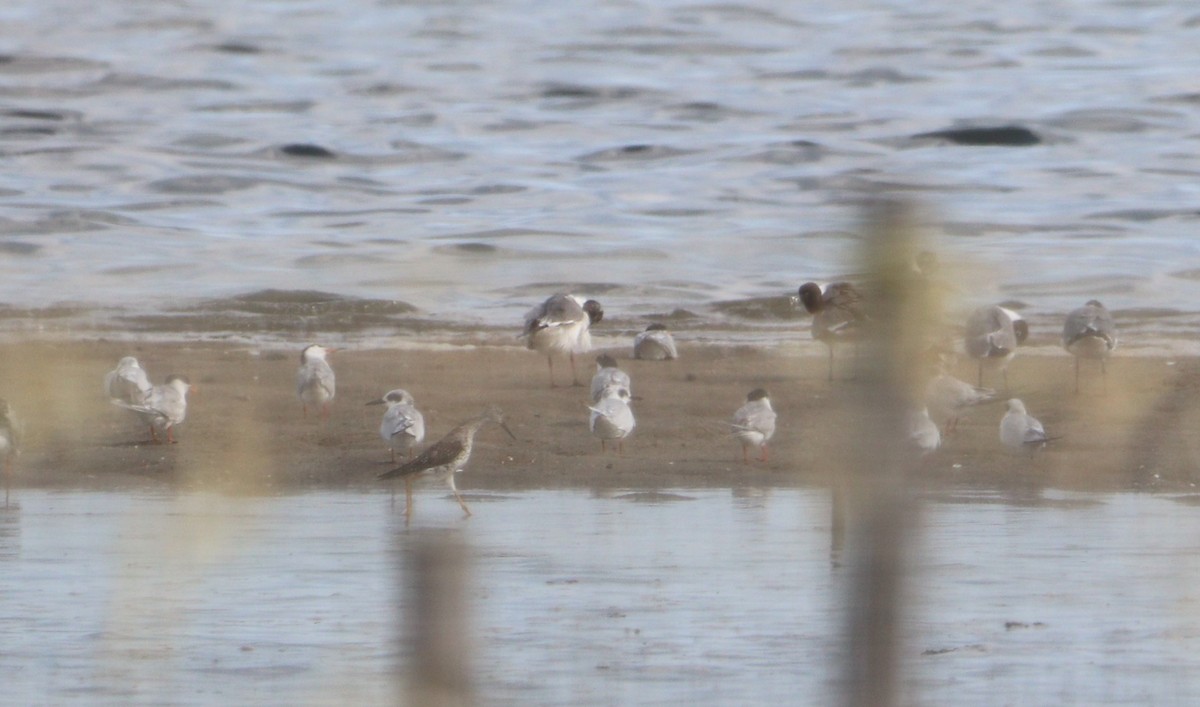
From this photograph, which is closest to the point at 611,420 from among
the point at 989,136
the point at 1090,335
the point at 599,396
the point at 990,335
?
the point at 599,396

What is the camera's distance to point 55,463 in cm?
1134

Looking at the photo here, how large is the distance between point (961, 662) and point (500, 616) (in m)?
1.58

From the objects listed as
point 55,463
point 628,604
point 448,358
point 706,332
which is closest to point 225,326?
point 448,358

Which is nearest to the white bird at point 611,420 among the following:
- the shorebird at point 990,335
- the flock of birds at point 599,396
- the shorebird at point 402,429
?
the flock of birds at point 599,396

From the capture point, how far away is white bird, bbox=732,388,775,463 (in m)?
11.8

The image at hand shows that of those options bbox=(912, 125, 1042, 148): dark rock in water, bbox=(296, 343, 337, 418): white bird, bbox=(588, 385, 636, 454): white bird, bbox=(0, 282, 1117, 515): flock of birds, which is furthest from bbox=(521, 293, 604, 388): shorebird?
bbox=(912, 125, 1042, 148): dark rock in water

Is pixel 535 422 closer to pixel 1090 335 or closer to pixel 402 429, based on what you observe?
pixel 402 429

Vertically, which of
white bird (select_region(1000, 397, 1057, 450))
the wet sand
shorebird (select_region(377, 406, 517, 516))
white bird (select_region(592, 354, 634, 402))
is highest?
shorebird (select_region(377, 406, 517, 516))

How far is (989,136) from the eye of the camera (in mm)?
26656

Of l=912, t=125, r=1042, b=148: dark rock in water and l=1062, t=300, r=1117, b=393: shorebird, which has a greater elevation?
l=912, t=125, r=1042, b=148: dark rock in water

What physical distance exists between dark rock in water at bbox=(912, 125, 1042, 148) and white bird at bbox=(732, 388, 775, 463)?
48.0 ft

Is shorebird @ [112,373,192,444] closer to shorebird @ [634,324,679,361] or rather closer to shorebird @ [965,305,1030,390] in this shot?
shorebird @ [634,324,679,361]

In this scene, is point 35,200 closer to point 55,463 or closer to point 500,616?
point 55,463

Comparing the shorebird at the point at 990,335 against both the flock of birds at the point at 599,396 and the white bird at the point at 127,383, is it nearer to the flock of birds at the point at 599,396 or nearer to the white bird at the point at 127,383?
the flock of birds at the point at 599,396
